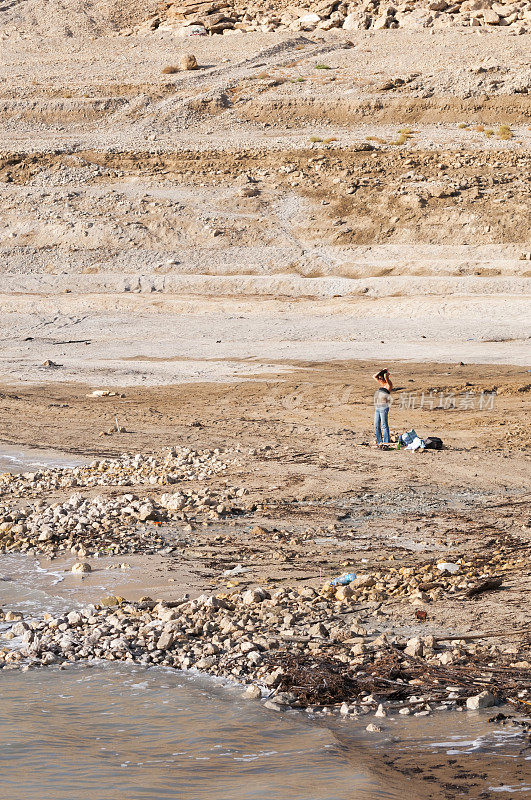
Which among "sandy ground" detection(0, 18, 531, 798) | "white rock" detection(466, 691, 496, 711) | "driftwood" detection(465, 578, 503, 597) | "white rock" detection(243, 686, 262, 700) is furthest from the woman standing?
"white rock" detection(466, 691, 496, 711)

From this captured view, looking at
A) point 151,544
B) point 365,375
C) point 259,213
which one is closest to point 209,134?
point 259,213

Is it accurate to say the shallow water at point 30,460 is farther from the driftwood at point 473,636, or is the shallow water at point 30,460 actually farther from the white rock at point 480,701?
the white rock at point 480,701

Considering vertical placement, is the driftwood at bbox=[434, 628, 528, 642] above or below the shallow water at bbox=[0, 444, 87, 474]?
above

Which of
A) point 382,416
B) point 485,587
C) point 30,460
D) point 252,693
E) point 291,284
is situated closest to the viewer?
point 252,693

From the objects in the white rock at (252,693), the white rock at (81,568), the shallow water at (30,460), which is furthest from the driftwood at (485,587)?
the shallow water at (30,460)

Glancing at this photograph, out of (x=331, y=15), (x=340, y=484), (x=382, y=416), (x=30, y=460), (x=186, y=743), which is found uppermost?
(x=331, y=15)

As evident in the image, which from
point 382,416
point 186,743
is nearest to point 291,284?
point 382,416

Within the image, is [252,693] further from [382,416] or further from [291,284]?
[291,284]

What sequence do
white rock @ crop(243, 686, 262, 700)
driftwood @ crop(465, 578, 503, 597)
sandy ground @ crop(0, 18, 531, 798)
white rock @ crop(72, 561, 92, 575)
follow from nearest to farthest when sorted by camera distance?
1. white rock @ crop(243, 686, 262, 700)
2. driftwood @ crop(465, 578, 503, 597)
3. white rock @ crop(72, 561, 92, 575)
4. sandy ground @ crop(0, 18, 531, 798)

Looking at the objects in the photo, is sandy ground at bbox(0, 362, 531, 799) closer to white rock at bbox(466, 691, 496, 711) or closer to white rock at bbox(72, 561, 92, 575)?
white rock at bbox(72, 561, 92, 575)

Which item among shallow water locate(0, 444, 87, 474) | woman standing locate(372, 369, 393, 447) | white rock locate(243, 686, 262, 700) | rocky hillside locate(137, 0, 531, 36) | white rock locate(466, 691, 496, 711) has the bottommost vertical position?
shallow water locate(0, 444, 87, 474)

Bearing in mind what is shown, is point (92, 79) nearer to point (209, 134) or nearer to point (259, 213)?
point (209, 134)

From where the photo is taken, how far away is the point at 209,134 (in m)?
38.7

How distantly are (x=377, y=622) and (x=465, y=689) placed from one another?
1168 millimetres
